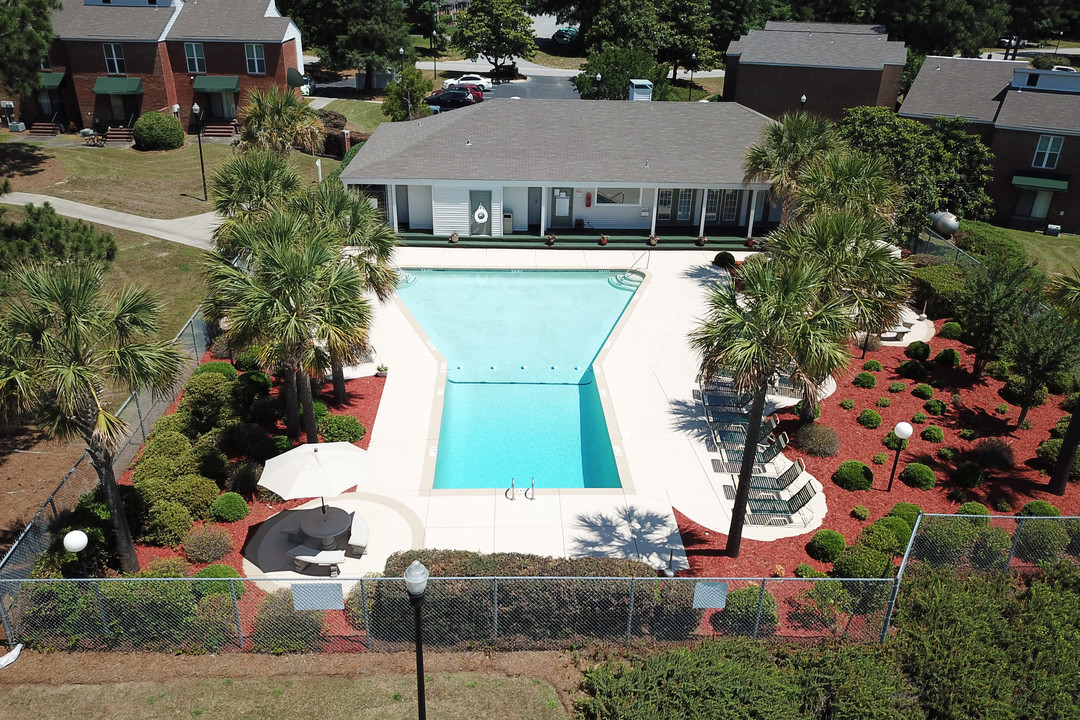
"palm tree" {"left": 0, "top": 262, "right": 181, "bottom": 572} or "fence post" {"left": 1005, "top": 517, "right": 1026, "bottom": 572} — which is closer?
"palm tree" {"left": 0, "top": 262, "right": 181, "bottom": 572}

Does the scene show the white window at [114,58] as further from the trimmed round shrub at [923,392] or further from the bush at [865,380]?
the trimmed round shrub at [923,392]

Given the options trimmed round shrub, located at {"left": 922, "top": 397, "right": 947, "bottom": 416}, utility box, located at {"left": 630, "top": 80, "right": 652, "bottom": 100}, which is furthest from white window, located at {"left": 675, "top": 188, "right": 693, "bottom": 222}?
trimmed round shrub, located at {"left": 922, "top": 397, "right": 947, "bottom": 416}

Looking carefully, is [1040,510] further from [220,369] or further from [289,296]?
[220,369]

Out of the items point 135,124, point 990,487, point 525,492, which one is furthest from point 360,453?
point 135,124

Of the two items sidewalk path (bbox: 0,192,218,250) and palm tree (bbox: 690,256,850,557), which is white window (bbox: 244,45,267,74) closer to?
sidewalk path (bbox: 0,192,218,250)

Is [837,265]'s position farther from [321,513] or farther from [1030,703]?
[321,513]

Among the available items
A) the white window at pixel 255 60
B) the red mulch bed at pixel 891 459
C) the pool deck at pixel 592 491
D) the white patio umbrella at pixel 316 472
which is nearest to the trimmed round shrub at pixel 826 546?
the red mulch bed at pixel 891 459
